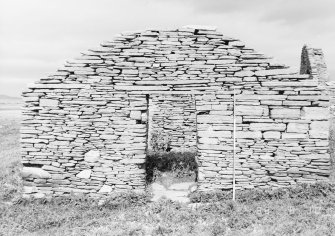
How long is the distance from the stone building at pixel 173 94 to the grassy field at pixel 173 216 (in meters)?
0.35

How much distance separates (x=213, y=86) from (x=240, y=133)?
1.14 meters

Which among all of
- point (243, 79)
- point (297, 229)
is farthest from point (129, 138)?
point (297, 229)

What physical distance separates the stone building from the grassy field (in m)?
0.35

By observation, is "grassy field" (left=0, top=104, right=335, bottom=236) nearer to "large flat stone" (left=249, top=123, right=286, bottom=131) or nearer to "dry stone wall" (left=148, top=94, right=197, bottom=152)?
"large flat stone" (left=249, top=123, right=286, bottom=131)

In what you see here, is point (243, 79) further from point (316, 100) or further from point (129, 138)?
point (129, 138)

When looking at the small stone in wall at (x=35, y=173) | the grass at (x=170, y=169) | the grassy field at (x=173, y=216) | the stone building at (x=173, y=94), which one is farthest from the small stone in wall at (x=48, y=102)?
the grass at (x=170, y=169)

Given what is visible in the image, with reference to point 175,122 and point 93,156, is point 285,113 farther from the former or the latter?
point 175,122

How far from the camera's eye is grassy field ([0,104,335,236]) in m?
5.55

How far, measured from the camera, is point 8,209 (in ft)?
21.7

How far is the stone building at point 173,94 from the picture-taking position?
6.68 metres

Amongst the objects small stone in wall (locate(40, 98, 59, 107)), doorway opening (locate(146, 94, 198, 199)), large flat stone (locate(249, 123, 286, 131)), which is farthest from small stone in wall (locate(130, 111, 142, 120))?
doorway opening (locate(146, 94, 198, 199))

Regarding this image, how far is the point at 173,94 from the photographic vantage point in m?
6.86

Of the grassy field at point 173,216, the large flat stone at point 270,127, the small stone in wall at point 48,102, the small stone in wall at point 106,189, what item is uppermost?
the small stone in wall at point 48,102

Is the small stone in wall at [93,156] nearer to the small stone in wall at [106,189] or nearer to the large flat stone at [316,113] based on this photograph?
the small stone in wall at [106,189]
